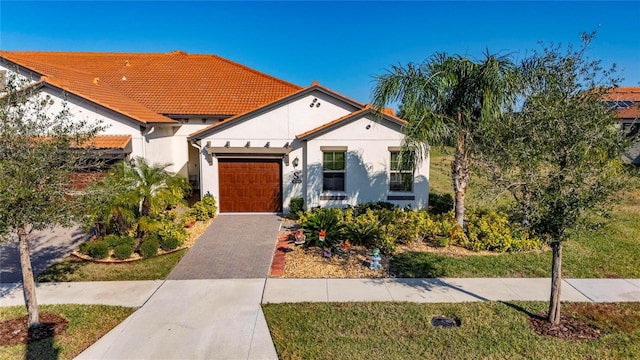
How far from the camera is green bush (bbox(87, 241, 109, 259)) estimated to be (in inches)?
434

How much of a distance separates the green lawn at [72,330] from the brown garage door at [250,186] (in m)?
8.74

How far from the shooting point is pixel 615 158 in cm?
661

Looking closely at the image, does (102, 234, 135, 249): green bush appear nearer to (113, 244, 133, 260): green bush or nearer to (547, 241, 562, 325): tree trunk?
(113, 244, 133, 260): green bush

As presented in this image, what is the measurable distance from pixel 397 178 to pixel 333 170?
254 centimetres

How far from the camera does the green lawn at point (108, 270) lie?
980 cm

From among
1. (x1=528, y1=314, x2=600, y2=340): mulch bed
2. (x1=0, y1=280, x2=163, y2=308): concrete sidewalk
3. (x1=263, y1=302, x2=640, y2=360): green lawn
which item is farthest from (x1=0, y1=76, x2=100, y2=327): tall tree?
(x1=528, y1=314, x2=600, y2=340): mulch bed

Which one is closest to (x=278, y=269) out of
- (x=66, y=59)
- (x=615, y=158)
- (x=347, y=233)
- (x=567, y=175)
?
(x=347, y=233)

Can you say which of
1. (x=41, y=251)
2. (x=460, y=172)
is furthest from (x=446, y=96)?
(x=41, y=251)

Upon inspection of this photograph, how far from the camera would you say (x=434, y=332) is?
7.11 m

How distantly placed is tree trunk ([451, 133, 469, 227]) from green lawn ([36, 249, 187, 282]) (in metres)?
8.60

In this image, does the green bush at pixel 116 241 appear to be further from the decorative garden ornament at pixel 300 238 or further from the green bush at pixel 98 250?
the decorative garden ornament at pixel 300 238

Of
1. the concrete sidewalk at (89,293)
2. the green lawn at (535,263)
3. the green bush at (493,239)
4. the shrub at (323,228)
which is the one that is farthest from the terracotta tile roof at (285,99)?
the concrete sidewalk at (89,293)

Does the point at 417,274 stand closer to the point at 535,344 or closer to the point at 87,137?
the point at 535,344

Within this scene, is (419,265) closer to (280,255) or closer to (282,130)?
(280,255)
